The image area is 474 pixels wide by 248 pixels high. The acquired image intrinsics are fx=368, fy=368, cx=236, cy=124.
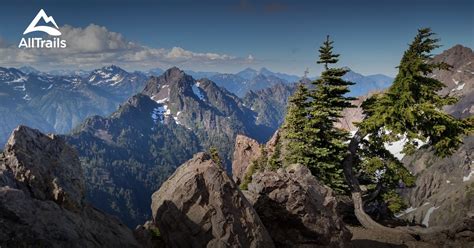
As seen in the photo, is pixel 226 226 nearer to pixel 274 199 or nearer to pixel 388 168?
pixel 274 199

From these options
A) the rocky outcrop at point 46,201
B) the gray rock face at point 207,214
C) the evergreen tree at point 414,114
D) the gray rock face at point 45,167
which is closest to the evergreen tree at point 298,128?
the evergreen tree at point 414,114

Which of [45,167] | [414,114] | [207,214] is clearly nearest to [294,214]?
[207,214]

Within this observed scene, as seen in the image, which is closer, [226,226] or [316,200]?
[226,226]

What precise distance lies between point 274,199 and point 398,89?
1418cm

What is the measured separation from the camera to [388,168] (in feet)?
97.8

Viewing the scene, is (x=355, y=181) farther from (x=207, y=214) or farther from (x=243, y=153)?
(x=243, y=153)

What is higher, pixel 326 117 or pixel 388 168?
pixel 326 117

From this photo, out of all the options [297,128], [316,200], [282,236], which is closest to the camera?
[282,236]

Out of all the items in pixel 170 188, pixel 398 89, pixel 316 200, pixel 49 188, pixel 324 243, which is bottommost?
pixel 324 243

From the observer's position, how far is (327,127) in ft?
104

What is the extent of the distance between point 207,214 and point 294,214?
5.57m

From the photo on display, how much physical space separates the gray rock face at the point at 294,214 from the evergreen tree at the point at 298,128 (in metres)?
11.4

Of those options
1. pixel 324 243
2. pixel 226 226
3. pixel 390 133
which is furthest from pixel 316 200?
pixel 390 133

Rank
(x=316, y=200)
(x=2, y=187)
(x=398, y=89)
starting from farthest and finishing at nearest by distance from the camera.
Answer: (x=398, y=89) < (x=316, y=200) < (x=2, y=187)
